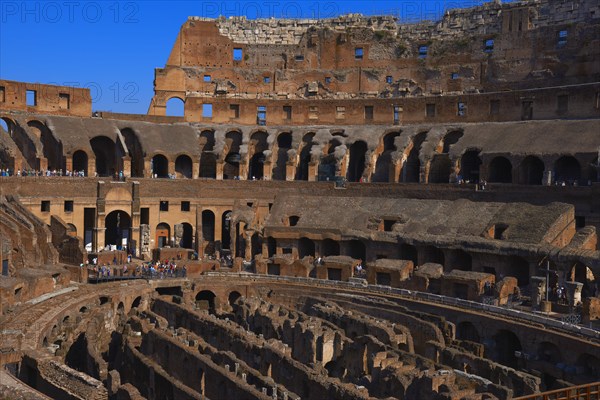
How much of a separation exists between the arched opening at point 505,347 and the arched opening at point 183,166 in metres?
30.3

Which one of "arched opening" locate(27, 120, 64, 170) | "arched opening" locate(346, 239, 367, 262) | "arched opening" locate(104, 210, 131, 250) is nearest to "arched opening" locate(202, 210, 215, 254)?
"arched opening" locate(104, 210, 131, 250)

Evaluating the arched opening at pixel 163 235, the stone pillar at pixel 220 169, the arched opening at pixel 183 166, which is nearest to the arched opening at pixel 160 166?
the arched opening at pixel 183 166

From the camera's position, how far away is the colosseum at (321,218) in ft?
72.4

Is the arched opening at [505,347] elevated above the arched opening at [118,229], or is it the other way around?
the arched opening at [118,229]

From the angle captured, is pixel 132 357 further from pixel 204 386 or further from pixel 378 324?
pixel 378 324

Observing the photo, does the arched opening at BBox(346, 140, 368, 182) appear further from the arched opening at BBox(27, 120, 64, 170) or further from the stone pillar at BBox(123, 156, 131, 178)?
the arched opening at BBox(27, 120, 64, 170)

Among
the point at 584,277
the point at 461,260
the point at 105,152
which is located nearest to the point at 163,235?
the point at 105,152

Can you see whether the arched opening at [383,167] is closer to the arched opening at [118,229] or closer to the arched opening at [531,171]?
the arched opening at [531,171]

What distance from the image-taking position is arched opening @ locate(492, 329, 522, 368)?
26938 mm

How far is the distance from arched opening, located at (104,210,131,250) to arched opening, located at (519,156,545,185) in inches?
1057

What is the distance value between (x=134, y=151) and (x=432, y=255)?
986 inches

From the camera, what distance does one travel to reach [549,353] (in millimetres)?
25062

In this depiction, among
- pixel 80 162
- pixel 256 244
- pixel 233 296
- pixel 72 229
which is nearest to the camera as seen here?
pixel 233 296

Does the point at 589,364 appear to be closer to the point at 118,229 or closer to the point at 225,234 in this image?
the point at 225,234
